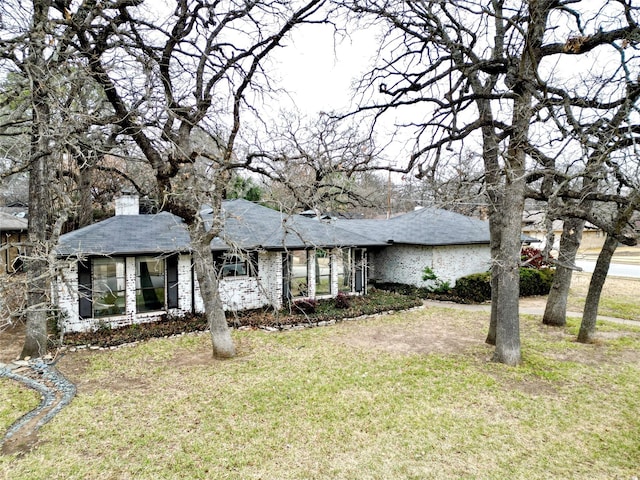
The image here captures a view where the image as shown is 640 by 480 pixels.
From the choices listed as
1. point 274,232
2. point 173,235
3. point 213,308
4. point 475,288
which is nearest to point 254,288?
point 274,232

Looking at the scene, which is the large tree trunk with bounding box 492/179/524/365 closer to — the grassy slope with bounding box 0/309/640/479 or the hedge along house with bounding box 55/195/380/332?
the grassy slope with bounding box 0/309/640/479

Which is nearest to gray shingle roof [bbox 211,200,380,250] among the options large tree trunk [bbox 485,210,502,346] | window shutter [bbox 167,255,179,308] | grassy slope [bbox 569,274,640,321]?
window shutter [bbox 167,255,179,308]

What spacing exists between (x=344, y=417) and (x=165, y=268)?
8.12 m

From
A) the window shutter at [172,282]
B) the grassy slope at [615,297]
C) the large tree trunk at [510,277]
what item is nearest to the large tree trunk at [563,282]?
the grassy slope at [615,297]

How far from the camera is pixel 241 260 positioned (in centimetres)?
832

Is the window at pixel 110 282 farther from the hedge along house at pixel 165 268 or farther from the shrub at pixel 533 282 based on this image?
the shrub at pixel 533 282

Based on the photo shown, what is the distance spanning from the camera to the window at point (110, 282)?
1107 centimetres

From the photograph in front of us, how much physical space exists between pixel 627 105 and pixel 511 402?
579cm

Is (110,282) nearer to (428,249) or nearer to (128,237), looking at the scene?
(128,237)

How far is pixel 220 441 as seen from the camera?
531cm

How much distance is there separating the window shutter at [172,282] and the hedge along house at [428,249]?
844 cm

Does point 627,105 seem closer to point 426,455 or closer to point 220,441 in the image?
point 426,455

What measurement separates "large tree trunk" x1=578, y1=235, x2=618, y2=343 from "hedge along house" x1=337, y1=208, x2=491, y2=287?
21.1 ft

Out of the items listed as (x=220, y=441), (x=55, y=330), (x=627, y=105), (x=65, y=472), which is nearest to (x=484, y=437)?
(x=220, y=441)
